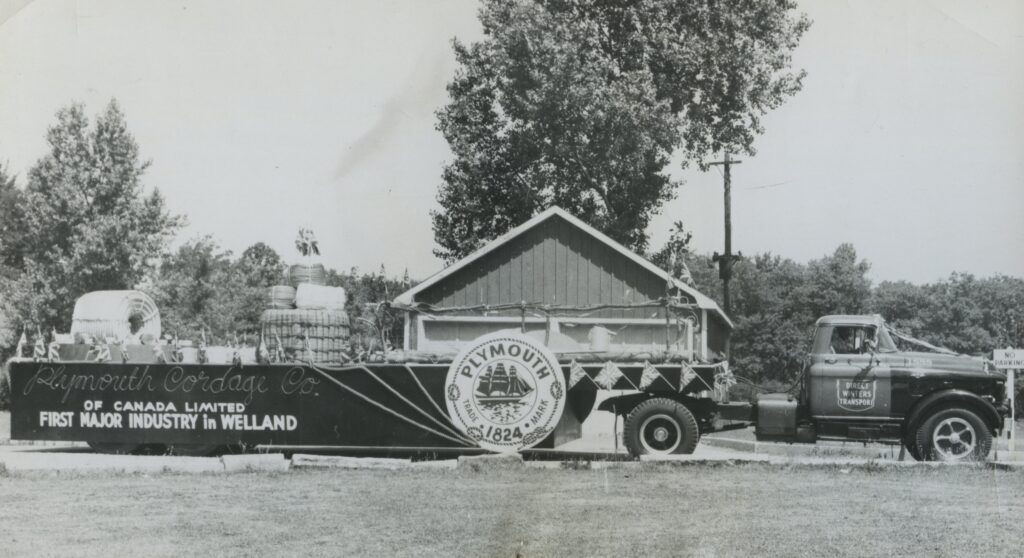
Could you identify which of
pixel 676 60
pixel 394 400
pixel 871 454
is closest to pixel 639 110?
pixel 676 60

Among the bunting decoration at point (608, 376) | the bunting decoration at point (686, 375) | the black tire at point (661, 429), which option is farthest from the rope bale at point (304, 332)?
the bunting decoration at point (686, 375)

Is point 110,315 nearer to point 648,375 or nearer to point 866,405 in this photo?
point 648,375

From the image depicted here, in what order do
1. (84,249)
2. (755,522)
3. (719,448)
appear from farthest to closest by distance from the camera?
(84,249) < (719,448) < (755,522)

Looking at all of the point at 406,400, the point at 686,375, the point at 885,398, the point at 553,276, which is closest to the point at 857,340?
the point at 885,398

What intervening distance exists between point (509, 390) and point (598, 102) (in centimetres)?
1792

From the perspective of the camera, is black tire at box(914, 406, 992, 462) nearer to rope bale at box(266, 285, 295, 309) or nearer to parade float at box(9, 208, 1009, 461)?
parade float at box(9, 208, 1009, 461)

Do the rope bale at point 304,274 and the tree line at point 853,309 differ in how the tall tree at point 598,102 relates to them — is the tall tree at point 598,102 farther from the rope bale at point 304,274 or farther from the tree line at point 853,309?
the rope bale at point 304,274

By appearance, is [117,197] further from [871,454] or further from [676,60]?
[871,454]

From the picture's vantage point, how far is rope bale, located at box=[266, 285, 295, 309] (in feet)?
51.9

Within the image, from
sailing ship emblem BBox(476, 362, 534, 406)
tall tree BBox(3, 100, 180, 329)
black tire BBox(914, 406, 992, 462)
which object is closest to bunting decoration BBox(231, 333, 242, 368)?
sailing ship emblem BBox(476, 362, 534, 406)

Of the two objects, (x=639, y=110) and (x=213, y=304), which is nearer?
(x=639, y=110)

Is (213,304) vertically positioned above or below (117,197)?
below

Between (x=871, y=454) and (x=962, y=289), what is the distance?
34127 mm

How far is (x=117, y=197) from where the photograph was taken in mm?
36875
